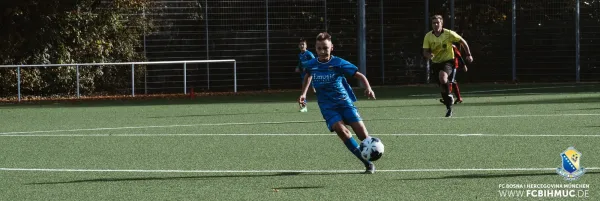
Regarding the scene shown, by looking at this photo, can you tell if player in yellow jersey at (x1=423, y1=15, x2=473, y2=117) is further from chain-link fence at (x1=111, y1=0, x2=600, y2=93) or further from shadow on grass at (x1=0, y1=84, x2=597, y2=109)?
chain-link fence at (x1=111, y1=0, x2=600, y2=93)

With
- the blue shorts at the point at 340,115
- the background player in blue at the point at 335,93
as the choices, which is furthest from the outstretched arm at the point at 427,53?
the blue shorts at the point at 340,115

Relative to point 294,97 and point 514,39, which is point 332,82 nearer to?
point 294,97

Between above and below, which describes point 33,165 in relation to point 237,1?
below

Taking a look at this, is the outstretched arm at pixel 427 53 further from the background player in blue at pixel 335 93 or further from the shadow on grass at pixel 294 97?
the background player in blue at pixel 335 93

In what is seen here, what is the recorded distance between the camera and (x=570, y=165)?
479 inches

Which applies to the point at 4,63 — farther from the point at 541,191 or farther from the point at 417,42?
the point at 541,191

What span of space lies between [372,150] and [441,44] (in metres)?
10.5

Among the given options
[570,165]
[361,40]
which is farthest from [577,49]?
[570,165]

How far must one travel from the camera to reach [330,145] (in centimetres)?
1512

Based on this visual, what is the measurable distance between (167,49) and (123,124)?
13.0 m

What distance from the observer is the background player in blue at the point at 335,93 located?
12.2 m

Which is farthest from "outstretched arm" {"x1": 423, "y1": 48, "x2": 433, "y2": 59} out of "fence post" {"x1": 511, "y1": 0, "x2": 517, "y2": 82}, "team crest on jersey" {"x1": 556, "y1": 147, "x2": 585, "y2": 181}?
"fence post" {"x1": 511, "y1": 0, "x2": 517, "y2": 82}

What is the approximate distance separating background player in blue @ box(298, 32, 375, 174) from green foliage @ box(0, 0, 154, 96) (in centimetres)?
1930

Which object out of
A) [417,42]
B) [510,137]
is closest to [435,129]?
[510,137]
